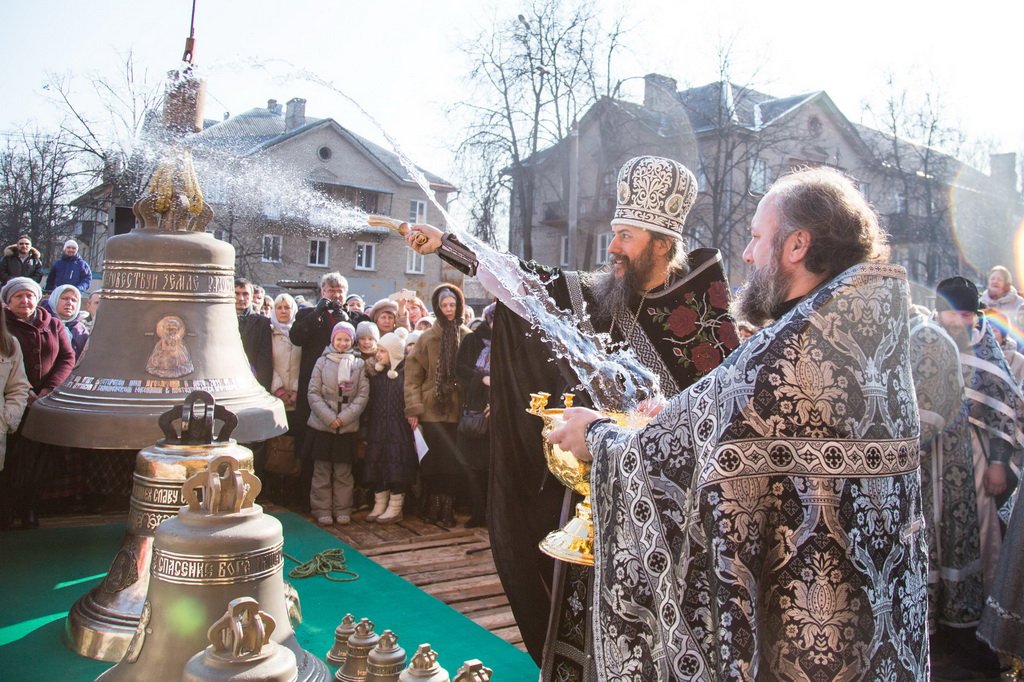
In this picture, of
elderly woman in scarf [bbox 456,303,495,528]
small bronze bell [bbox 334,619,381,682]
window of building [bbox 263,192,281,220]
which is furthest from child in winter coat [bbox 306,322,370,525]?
small bronze bell [bbox 334,619,381,682]

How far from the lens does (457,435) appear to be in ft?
23.1

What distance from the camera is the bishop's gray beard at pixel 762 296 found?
2031mm

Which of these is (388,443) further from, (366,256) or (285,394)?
(366,256)

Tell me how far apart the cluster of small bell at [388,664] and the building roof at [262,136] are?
157cm

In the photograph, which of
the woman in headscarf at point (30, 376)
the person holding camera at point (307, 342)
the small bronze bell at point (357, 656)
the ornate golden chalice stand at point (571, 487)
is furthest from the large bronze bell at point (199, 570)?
the person holding camera at point (307, 342)

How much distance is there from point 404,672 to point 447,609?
104 inches

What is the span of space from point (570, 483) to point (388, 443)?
4.70 meters

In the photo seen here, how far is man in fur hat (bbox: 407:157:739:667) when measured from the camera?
323 cm

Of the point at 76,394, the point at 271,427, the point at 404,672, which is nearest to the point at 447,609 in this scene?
the point at 271,427

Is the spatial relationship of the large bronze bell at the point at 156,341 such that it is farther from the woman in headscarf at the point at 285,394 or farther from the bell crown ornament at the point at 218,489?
the woman in headscarf at the point at 285,394

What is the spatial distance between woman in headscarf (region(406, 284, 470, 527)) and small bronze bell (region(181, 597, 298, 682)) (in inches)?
197

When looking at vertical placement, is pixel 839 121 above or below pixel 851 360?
above

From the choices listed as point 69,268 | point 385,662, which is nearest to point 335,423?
point 385,662

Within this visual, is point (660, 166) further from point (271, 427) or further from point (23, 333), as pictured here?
point (23, 333)
